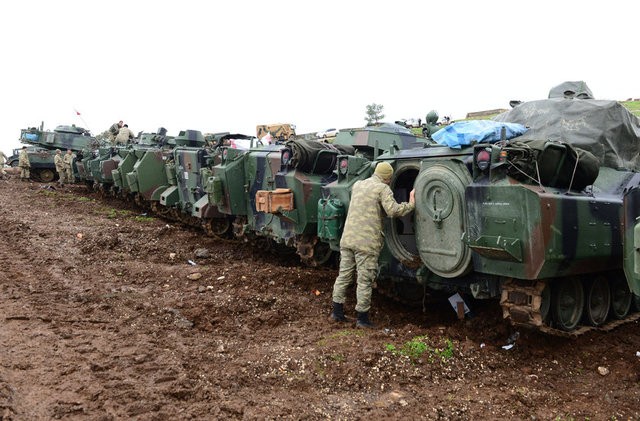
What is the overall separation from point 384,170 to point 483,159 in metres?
1.15

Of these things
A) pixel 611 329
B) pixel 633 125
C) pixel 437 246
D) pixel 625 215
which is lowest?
pixel 611 329

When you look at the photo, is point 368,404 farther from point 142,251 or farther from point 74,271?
point 142,251

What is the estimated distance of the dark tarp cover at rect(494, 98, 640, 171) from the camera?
630 cm

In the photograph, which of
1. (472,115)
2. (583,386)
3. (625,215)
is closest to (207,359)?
(583,386)

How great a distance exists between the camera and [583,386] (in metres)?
4.62

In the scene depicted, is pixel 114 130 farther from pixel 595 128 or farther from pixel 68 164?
pixel 595 128

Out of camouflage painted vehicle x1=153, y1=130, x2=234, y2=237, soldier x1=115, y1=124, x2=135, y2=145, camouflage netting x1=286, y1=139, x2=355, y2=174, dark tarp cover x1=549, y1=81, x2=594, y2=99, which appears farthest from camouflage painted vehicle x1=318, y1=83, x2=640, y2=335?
soldier x1=115, y1=124, x2=135, y2=145

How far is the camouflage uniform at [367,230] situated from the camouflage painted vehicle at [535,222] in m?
0.34

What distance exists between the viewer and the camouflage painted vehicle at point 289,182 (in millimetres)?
8273

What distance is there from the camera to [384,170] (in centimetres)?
593

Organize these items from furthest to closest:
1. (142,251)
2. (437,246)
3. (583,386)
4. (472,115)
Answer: (472,115) < (142,251) < (437,246) < (583,386)

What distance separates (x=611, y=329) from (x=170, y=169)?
10394mm

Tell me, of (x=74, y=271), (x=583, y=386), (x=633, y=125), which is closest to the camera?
(x=583, y=386)

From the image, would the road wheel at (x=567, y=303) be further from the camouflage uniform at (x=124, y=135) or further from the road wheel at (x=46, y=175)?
the road wheel at (x=46, y=175)
